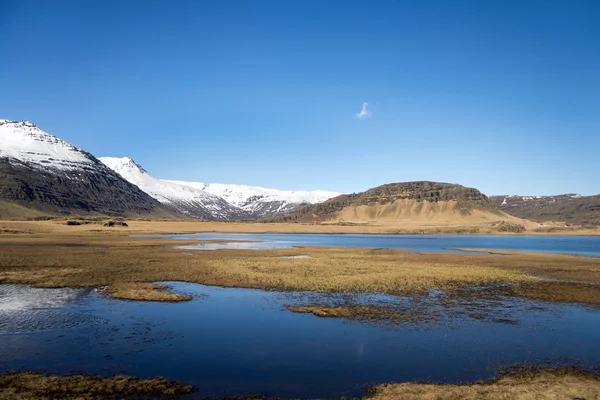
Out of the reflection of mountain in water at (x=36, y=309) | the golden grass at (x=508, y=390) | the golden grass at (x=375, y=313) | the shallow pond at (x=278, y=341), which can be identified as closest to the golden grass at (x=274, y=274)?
the reflection of mountain in water at (x=36, y=309)

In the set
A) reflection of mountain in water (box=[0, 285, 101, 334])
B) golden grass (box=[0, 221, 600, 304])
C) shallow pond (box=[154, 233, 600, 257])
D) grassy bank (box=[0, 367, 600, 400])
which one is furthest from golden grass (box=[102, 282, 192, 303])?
shallow pond (box=[154, 233, 600, 257])

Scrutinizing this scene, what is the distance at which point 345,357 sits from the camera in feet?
63.7

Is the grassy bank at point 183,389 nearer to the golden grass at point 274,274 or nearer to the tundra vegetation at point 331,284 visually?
the tundra vegetation at point 331,284

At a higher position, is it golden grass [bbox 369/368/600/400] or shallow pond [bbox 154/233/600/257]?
shallow pond [bbox 154/233/600/257]

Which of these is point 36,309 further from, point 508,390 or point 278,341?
point 508,390

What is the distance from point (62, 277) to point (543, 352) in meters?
40.3

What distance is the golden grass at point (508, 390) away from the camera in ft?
48.5

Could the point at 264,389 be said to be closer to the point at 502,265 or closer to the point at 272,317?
the point at 272,317

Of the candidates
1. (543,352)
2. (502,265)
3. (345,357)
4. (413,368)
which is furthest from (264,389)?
(502,265)

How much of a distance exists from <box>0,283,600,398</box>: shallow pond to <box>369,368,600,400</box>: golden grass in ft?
3.26

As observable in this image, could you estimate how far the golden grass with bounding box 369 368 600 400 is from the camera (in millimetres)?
14789

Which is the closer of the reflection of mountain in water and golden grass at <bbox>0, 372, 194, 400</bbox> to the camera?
golden grass at <bbox>0, 372, 194, 400</bbox>

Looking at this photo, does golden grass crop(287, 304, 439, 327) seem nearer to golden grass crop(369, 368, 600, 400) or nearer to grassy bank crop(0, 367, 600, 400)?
golden grass crop(369, 368, 600, 400)

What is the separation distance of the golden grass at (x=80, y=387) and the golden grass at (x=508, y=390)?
796 cm
